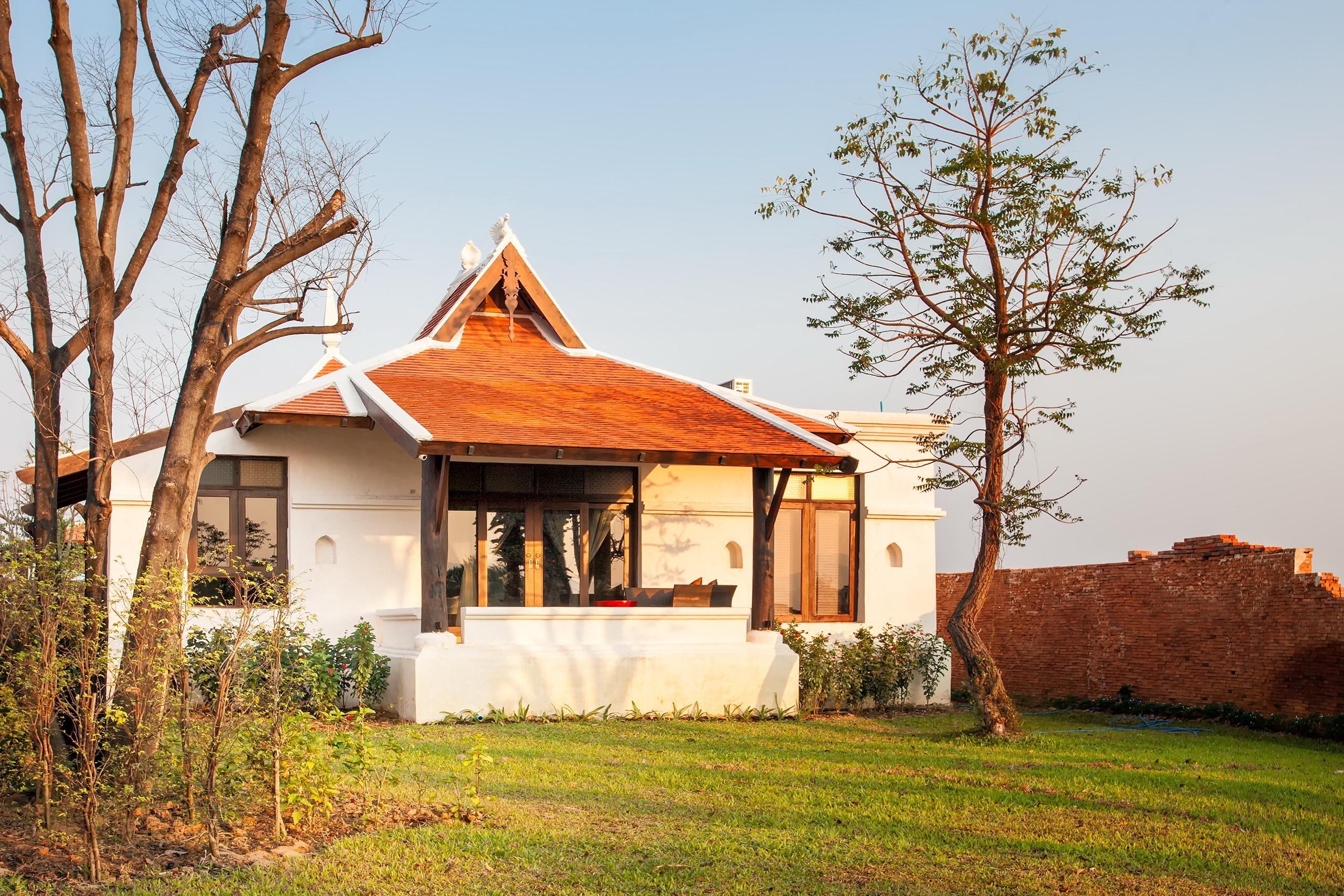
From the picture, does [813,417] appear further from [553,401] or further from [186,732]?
[186,732]

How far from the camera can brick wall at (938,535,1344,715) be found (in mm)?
14953

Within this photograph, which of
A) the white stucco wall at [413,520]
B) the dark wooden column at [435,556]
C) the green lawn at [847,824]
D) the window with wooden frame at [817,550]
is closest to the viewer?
the green lawn at [847,824]

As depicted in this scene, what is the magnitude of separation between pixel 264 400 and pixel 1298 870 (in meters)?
11.6

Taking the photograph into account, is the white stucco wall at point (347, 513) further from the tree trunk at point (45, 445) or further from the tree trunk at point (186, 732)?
the tree trunk at point (186, 732)

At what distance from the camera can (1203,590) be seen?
55.0 feet

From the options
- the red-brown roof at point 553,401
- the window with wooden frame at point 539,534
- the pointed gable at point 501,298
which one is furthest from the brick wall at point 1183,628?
the pointed gable at point 501,298

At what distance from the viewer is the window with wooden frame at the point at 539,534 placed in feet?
52.0

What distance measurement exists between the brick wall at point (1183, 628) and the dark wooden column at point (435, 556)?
34.5 feet

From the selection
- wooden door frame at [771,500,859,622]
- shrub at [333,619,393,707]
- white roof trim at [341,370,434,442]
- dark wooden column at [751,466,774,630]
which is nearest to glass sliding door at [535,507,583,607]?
dark wooden column at [751,466,774,630]

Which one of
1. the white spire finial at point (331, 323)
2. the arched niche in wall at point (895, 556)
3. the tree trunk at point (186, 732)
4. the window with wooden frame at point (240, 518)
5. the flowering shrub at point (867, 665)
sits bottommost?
the flowering shrub at point (867, 665)

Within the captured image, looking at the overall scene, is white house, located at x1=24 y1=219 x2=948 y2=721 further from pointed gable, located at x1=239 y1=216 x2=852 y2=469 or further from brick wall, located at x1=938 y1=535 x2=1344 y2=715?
brick wall, located at x1=938 y1=535 x2=1344 y2=715

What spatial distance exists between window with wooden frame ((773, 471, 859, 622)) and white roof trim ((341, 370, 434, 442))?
5.98m

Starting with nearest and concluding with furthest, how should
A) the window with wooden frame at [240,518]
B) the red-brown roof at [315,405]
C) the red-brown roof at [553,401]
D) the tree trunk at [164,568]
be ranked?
1. the tree trunk at [164,568]
2. the red-brown roof at [553,401]
3. the red-brown roof at [315,405]
4. the window with wooden frame at [240,518]

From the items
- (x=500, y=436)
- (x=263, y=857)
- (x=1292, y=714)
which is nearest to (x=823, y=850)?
(x=263, y=857)
